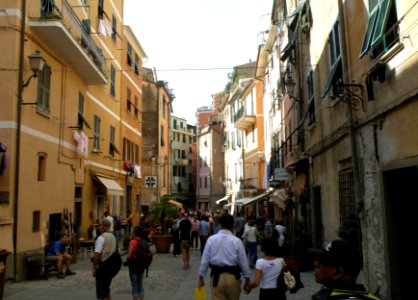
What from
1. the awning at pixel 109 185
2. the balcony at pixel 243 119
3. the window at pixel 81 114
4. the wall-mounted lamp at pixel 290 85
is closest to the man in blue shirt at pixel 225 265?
the wall-mounted lamp at pixel 290 85

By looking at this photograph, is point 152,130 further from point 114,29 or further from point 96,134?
point 96,134

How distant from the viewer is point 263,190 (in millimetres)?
Answer: 33875

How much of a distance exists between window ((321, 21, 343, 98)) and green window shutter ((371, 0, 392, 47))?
3097 mm

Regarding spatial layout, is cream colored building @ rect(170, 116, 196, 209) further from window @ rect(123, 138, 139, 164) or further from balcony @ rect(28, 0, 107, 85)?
balcony @ rect(28, 0, 107, 85)

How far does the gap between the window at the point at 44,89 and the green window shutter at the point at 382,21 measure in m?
10.2

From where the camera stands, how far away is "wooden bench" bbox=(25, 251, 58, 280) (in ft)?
41.2

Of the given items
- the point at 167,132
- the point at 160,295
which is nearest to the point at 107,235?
the point at 160,295

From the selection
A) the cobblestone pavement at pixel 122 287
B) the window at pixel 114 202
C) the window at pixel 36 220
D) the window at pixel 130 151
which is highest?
the window at pixel 130 151

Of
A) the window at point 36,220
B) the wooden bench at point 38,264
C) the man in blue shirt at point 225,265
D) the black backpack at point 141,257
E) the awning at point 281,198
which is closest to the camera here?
the man in blue shirt at point 225,265

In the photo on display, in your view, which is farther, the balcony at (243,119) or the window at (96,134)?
the balcony at (243,119)

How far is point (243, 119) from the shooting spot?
37.8m

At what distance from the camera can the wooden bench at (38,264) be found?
1255cm

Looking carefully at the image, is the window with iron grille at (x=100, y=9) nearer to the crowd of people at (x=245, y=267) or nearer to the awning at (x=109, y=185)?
the awning at (x=109, y=185)

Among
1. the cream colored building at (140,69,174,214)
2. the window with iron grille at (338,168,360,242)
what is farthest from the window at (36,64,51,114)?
the cream colored building at (140,69,174,214)
